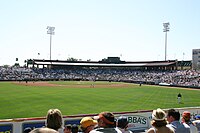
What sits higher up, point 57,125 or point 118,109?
point 57,125

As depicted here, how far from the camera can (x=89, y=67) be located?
358ft

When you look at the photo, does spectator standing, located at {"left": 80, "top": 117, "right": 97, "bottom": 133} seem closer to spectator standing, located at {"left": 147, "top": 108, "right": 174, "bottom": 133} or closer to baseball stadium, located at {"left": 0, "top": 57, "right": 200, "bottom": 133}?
spectator standing, located at {"left": 147, "top": 108, "right": 174, "bottom": 133}

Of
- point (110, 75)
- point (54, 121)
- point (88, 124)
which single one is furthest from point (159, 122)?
point (110, 75)

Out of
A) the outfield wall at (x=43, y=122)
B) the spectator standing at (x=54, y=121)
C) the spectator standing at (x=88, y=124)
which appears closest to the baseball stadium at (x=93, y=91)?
the outfield wall at (x=43, y=122)

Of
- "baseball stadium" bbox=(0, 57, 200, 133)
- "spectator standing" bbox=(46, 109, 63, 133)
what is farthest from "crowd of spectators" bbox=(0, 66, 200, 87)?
"spectator standing" bbox=(46, 109, 63, 133)

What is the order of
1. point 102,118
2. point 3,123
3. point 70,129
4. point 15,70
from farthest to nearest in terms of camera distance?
point 15,70
point 3,123
point 70,129
point 102,118

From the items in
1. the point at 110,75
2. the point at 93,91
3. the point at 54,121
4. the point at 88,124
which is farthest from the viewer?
the point at 110,75

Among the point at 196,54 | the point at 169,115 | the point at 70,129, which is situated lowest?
the point at 70,129

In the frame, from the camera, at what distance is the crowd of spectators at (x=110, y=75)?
6850 cm

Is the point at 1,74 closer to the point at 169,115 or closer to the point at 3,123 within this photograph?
the point at 3,123

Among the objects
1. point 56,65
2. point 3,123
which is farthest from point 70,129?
point 56,65

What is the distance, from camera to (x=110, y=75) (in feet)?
304

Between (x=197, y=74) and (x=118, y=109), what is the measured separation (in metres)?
49.2

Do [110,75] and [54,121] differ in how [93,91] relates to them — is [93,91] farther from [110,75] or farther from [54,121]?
[110,75]
